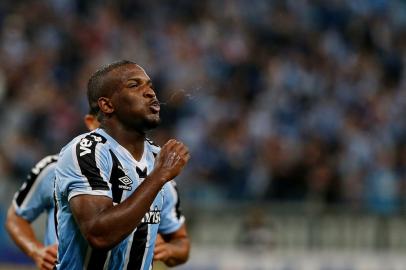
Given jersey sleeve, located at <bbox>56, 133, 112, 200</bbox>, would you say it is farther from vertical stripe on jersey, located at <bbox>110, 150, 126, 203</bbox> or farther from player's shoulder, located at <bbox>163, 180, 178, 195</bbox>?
player's shoulder, located at <bbox>163, 180, 178, 195</bbox>

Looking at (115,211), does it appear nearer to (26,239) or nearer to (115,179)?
(115,179)

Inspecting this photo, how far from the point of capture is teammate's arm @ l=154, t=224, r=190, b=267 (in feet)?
20.1

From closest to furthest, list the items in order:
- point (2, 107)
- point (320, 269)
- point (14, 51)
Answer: point (320, 269), point (2, 107), point (14, 51)

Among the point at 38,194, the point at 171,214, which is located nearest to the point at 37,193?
the point at 38,194

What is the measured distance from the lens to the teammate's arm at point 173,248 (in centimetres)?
612

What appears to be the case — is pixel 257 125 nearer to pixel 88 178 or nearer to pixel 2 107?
pixel 2 107

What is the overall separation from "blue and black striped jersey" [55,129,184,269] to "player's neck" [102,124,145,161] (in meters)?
0.03

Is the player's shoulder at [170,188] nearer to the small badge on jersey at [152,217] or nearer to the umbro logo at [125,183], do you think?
the small badge on jersey at [152,217]

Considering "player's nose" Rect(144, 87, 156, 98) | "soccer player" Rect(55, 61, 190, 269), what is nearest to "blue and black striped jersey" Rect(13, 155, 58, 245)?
"soccer player" Rect(55, 61, 190, 269)

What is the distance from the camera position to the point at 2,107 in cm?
1520

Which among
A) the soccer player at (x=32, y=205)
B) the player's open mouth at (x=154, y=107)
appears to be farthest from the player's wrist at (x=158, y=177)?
the soccer player at (x=32, y=205)

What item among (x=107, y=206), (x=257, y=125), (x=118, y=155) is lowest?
(x=107, y=206)

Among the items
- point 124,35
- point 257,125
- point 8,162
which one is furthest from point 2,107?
point 257,125

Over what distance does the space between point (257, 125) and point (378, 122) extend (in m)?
1.70
